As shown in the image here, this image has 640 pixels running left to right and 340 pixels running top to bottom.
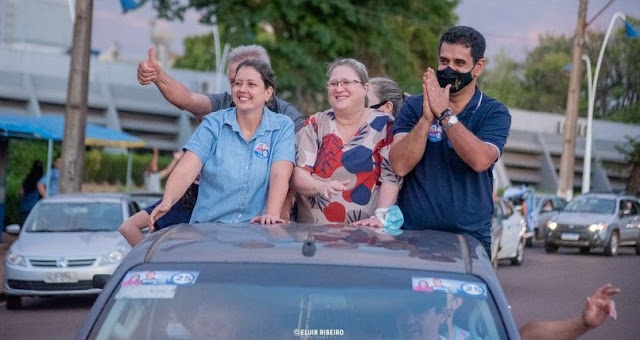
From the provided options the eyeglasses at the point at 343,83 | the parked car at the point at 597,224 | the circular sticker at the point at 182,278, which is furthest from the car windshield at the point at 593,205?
the circular sticker at the point at 182,278

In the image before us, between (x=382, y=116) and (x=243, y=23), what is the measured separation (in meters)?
32.8

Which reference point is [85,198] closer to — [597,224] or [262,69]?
[262,69]

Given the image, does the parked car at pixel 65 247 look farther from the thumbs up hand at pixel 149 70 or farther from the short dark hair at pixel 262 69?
the short dark hair at pixel 262 69

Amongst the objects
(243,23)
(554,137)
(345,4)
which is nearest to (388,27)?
(345,4)

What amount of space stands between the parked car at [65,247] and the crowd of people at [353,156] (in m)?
9.89

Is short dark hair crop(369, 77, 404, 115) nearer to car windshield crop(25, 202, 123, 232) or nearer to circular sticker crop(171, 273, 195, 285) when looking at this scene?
circular sticker crop(171, 273, 195, 285)

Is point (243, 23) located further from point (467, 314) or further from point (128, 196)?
point (467, 314)

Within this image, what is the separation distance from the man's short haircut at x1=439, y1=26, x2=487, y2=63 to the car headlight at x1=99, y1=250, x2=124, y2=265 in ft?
37.0

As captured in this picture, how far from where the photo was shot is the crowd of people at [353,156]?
5996mm

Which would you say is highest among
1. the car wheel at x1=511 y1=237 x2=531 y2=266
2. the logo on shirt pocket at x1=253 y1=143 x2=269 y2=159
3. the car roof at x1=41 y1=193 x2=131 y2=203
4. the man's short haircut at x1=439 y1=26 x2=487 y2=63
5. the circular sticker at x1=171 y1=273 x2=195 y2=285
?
the man's short haircut at x1=439 y1=26 x2=487 y2=63

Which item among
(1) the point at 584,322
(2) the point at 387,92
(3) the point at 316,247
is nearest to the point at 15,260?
(2) the point at 387,92

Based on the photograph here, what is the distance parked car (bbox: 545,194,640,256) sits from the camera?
112ft

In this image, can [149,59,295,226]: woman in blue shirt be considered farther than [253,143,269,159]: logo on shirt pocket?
No

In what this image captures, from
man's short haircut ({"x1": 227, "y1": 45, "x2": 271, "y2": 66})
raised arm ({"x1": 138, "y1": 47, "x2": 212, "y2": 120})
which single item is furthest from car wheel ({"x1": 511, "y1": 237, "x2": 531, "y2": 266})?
raised arm ({"x1": 138, "y1": 47, "x2": 212, "y2": 120})
